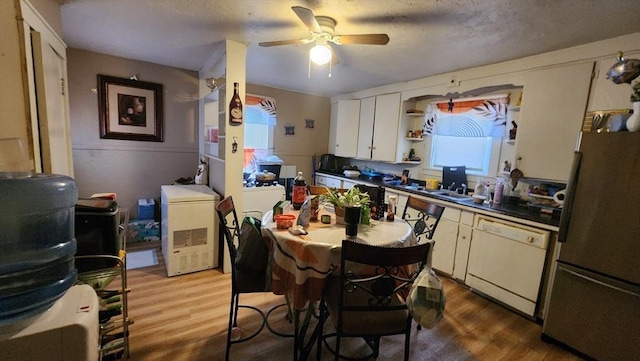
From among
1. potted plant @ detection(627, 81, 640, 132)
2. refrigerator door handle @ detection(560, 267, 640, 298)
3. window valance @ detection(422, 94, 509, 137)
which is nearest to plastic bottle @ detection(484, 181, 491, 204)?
window valance @ detection(422, 94, 509, 137)

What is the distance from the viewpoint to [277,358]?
175cm

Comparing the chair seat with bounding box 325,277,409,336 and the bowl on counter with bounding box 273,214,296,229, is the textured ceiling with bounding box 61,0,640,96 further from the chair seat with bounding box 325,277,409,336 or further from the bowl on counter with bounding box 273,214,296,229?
the chair seat with bounding box 325,277,409,336

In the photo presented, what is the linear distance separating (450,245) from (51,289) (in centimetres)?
307

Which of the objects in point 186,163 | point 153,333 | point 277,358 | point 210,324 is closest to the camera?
point 277,358

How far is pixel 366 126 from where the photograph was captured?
4395 millimetres

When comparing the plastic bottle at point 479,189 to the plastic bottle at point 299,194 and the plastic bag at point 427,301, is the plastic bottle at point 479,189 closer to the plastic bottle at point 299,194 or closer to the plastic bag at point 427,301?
the plastic bottle at point 299,194

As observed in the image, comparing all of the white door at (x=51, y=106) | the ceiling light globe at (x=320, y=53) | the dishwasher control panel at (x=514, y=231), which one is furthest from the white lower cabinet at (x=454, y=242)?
the white door at (x=51, y=106)

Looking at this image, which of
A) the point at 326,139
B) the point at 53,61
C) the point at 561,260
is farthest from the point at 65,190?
the point at 326,139

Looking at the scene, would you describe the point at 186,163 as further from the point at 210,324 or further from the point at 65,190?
the point at 65,190

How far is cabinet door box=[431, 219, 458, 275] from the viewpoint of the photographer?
2.87 m

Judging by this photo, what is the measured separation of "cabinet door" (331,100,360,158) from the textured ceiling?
1.30 m

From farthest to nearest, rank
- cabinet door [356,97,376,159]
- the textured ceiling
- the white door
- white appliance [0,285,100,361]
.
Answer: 1. cabinet door [356,97,376,159]
2. the textured ceiling
3. the white door
4. white appliance [0,285,100,361]

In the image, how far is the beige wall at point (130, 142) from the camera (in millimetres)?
3232

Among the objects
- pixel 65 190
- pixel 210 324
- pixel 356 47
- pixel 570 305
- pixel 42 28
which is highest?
pixel 356 47
